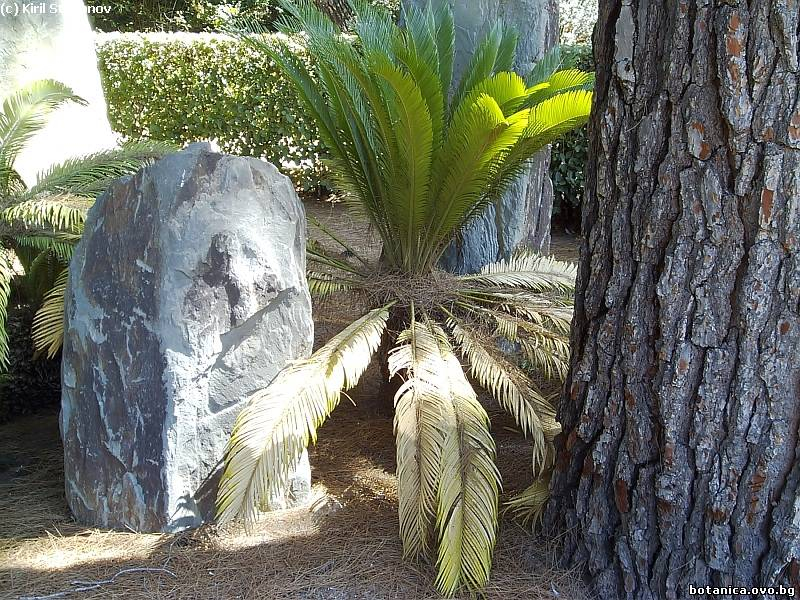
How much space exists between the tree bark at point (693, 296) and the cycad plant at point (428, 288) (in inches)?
19.2

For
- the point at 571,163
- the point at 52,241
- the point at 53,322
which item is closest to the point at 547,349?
the point at 53,322

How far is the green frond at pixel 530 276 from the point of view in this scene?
3.65m

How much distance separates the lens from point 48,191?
11.0 feet

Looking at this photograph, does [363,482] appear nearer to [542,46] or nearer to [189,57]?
[542,46]

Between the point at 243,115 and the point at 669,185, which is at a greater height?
the point at 243,115

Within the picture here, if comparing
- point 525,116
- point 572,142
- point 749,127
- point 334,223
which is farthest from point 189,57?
point 749,127

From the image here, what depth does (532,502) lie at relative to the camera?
100 inches

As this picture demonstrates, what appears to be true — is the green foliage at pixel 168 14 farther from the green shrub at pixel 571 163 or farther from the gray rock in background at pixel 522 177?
the gray rock in background at pixel 522 177

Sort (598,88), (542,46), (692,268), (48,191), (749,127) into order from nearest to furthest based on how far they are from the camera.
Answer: (749,127)
(692,268)
(598,88)
(48,191)
(542,46)

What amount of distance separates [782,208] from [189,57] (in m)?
7.49

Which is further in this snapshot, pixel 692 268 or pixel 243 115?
pixel 243 115

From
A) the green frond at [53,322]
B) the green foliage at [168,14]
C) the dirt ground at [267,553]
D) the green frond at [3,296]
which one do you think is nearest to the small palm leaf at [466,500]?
the dirt ground at [267,553]

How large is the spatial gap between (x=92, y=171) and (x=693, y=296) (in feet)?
9.03

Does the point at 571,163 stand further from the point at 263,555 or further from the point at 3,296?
the point at 263,555
